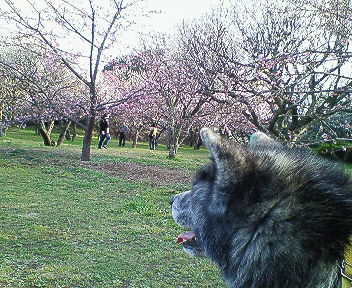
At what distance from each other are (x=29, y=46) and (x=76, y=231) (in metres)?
10.5

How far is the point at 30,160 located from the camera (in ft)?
43.9

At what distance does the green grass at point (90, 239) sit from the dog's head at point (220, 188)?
5.22ft

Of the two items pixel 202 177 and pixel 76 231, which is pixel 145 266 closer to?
pixel 76 231

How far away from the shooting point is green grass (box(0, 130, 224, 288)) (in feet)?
13.4

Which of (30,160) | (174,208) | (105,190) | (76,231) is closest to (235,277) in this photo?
(174,208)

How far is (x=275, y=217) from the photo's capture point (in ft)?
6.91

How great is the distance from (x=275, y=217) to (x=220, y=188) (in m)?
0.38

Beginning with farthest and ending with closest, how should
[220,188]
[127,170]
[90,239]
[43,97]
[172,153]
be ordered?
1. [172,153]
2. [43,97]
3. [127,170]
4. [90,239]
5. [220,188]

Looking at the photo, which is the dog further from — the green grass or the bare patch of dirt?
the bare patch of dirt

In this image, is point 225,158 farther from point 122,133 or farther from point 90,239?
point 122,133

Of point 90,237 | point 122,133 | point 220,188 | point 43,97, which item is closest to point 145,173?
point 43,97

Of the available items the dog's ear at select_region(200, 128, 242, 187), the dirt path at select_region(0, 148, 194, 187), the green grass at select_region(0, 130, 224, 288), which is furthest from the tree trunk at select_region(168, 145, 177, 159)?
the dog's ear at select_region(200, 128, 242, 187)

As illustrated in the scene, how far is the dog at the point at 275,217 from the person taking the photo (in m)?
2.01

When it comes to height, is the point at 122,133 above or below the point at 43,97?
below
